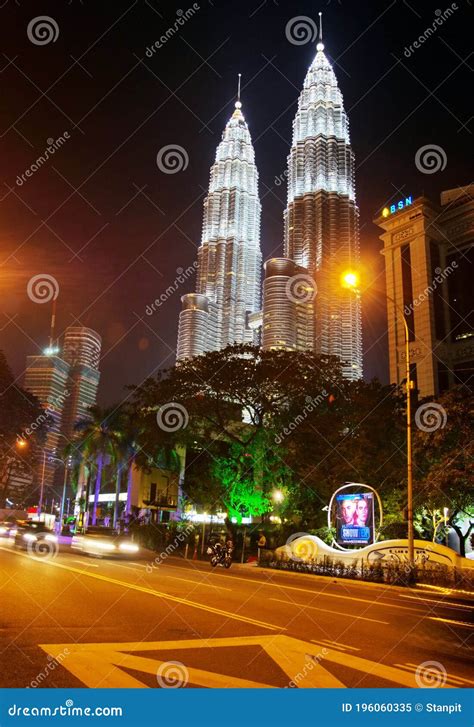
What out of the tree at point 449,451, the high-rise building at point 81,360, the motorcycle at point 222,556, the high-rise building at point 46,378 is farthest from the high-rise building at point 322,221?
the motorcycle at point 222,556

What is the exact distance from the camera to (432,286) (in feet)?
180

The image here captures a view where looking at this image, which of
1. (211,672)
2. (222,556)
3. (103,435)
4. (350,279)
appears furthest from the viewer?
(103,435)

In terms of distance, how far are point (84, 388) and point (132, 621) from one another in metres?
165

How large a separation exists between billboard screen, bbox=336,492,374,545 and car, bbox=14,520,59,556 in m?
15.0

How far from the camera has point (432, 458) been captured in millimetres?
27469

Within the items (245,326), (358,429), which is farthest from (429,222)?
(245,326)

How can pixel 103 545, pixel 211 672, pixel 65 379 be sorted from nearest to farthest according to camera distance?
pixel 211 672 → pixel 103 545 → pixel 65 379

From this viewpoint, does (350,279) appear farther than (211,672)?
Yes

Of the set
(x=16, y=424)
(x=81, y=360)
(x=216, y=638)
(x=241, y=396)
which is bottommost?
(x=216, y=638)

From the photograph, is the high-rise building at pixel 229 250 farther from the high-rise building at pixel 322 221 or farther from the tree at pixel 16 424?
the tree at pixel 16 424

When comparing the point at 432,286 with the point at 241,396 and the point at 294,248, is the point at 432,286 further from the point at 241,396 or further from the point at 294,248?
the point at 294,248

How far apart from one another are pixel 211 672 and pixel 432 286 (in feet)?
176

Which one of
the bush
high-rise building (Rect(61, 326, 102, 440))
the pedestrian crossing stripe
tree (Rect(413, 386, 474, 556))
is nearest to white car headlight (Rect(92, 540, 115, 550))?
the bush

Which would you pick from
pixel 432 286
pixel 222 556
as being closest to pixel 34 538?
pixel 222 556
